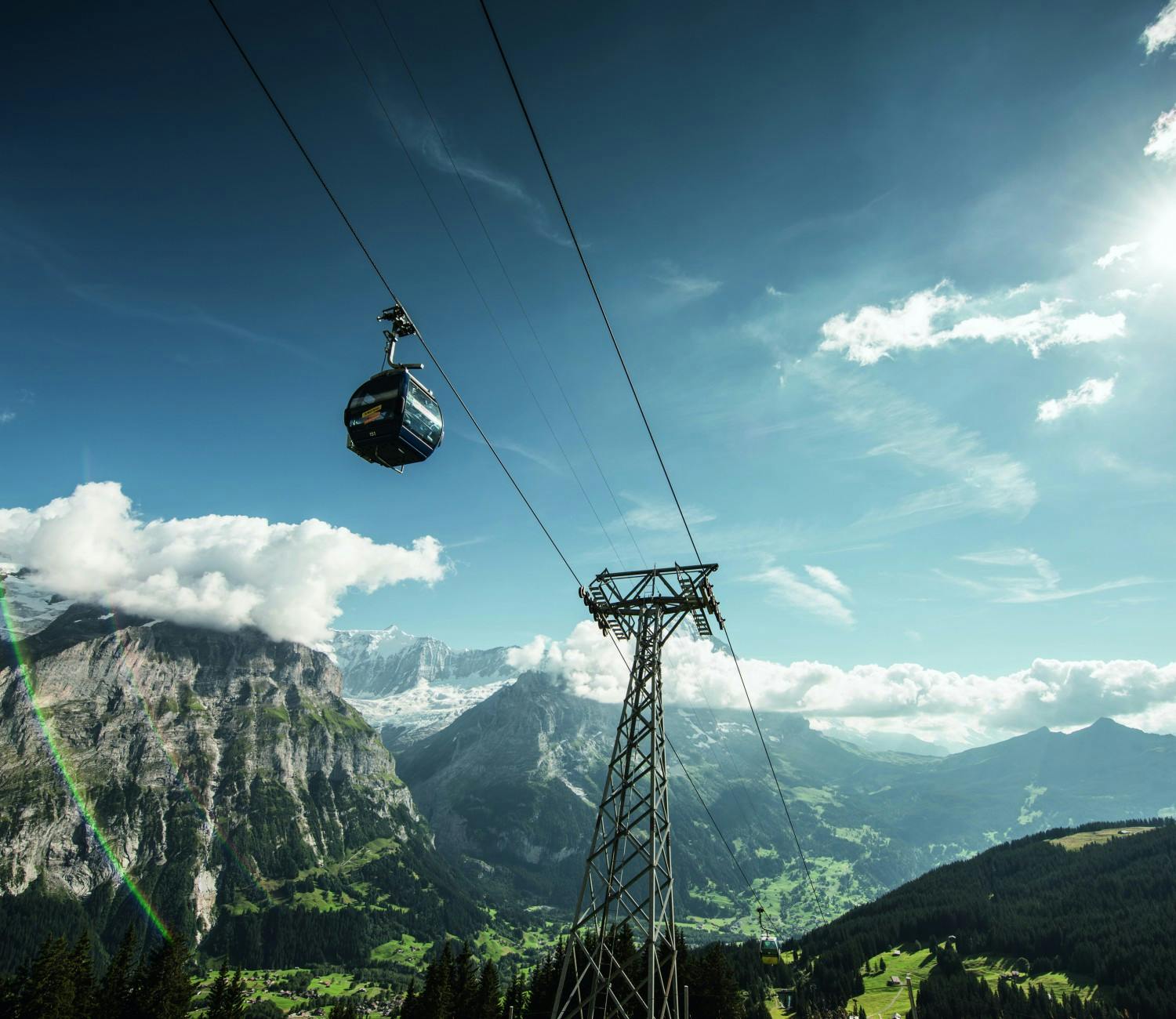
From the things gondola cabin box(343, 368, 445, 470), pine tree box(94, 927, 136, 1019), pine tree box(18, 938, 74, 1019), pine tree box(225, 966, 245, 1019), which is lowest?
pine tree box(225, 966, 245, 1019)

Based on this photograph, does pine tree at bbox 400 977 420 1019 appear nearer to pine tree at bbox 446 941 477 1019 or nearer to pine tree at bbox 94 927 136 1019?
pine tree at bbox 446 941 477 1019

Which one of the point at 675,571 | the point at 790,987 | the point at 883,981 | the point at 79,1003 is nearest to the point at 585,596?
the point at 675,571

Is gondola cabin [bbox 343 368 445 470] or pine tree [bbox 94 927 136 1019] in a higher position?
gondola cabin [bbox 343 368 445 470]

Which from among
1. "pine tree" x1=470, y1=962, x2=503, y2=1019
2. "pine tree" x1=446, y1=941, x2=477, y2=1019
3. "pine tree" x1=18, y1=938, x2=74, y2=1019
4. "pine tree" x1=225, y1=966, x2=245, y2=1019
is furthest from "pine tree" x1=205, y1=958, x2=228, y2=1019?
"pine tree" x1=470, y1=962, x2=503, y2=1019

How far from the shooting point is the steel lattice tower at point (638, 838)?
19016 millimetres

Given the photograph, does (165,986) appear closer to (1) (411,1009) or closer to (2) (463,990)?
(1) (411,1009)

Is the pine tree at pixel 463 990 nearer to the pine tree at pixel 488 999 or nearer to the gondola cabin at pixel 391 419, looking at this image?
the pine tree at pixel 488 999

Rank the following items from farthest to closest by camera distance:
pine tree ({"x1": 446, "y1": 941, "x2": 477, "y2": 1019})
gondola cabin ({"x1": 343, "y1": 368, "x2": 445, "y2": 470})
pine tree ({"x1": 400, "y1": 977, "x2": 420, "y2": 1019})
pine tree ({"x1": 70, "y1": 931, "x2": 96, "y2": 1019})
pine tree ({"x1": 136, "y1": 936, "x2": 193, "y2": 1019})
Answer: pine tree ({"x1": 446, "y1": 941, "x2": 477, "y2": 1019}), pine tree ({"x1": 400, "y1": 977, "x2": 420, "y2": 1019}), pine tree ({"x1": 136, "y1": 936, "x2": 193, "y2": 1019}), pine tree ({"x1": 70, "y1": 931, "x2": 96, "y2": 1019}), gondola cabin ({"x1": 343, "y1": 368, "x2": 445, "y2": 470})

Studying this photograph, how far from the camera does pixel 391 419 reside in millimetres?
18188

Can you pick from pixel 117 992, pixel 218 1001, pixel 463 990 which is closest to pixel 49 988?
pixel 117 992

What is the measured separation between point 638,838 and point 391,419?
1811 cm

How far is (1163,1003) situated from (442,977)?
165 m

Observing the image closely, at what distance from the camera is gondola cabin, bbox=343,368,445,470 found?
18.2 meters

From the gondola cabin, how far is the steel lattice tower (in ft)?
33.3
